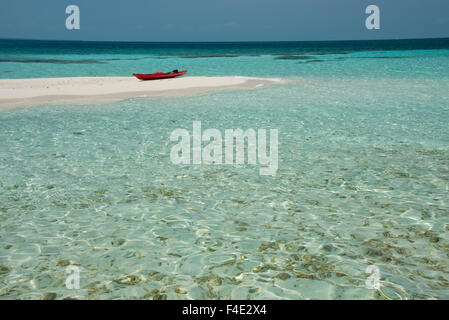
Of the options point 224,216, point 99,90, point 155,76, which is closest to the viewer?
point 224,216

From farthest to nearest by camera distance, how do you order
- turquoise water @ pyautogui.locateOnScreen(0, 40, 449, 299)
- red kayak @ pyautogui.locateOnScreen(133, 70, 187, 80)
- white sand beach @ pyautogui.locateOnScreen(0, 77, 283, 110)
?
red kayak @ pyautogui.locateOnScreen(133, 70, 187, 80), white sand beach @ pyautogui.locateOnScreen(0, 77, 283, 110), turquoise water @ pyautogui.locateOnScreen(0, 40, 449, 299)

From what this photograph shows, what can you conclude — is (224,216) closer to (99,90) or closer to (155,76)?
(99,90)

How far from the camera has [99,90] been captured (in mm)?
25375

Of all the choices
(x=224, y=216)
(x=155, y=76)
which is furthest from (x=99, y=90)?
(x=224, y=216)

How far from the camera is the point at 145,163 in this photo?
10414mm

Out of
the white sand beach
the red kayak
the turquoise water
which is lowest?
the turquoise water

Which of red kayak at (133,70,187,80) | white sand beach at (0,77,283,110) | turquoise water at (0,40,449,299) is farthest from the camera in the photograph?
red kayak at (133,70,187,80)

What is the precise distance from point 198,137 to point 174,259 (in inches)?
303

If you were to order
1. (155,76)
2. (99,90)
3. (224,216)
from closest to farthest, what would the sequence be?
1. (224,216)
2. (99,90)
3. (155,76)

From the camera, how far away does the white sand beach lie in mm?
21406

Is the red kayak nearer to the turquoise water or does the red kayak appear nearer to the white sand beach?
the white sand beach

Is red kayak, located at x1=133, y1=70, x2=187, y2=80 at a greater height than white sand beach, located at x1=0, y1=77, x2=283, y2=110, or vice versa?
red kayak, located at x1=133, y1=70, x2=187, y2=80

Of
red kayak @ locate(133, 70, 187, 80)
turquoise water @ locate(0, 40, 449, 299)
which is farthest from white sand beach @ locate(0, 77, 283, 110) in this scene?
turquoise water @ locate(0, 40, 449, 299)

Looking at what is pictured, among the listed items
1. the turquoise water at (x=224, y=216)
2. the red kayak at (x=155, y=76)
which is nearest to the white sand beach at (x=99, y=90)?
the red kayak at (x=155, y=76)
